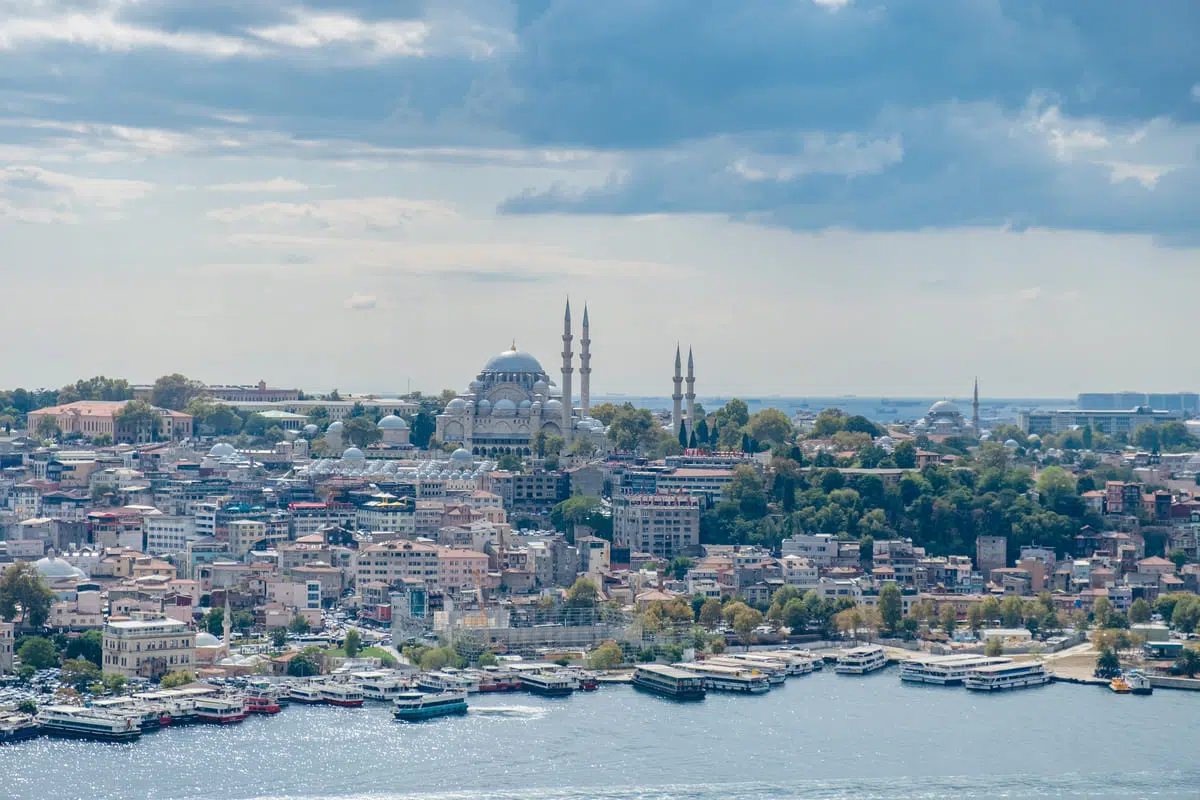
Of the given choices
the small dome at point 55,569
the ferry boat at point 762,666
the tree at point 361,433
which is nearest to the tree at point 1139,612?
the ferry boat at point 762,666

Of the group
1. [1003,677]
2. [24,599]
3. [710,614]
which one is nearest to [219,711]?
[24,599]

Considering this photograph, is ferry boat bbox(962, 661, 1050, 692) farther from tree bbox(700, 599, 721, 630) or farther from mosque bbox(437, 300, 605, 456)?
mosque bbox(437, 300, 605, 456)

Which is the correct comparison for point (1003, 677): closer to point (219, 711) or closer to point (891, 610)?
point (891, 610)

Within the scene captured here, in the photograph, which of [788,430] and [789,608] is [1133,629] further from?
[788,430]

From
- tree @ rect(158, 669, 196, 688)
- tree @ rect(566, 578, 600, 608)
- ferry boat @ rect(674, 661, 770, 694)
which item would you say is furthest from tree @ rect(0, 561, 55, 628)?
ferry boat @ rect(674, 661, 770, 694)

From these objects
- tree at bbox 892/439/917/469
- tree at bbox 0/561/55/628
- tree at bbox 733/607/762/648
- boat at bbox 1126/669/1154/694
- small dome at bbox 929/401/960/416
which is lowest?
boat at bbox 1126/669/1154/694

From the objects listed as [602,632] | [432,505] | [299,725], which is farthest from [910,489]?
[299,725]
